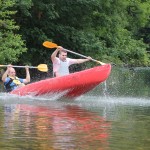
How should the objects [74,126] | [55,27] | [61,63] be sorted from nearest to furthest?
[74,126], [61,63], [55,27]

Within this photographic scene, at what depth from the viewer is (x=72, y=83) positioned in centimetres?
1744

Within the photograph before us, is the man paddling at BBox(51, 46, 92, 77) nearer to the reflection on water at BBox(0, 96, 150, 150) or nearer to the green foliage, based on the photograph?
the reflection on water at BBox(0, 96, 150, 150)

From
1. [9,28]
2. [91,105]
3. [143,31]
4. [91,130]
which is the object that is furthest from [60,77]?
[143,31]

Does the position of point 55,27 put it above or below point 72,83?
above

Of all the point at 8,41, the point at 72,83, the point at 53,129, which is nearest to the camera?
the point at 53,129

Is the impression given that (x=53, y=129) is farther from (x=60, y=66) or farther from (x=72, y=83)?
(x=60, y=66)

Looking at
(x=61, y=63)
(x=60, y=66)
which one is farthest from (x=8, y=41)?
(x=61, y=63)

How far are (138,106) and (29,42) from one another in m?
16.4

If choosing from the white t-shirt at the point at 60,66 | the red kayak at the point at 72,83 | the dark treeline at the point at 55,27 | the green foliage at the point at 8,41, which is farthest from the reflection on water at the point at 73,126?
the dark treeline at the point at 55,27

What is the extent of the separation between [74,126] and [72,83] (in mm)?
6547

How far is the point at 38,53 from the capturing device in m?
31.5

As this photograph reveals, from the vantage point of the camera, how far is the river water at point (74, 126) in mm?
8984

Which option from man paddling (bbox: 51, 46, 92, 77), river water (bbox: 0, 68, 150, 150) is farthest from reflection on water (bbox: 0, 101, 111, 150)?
man paddling (bbox: 51, 46, 92, 77)

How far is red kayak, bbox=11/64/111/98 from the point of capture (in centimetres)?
1738
